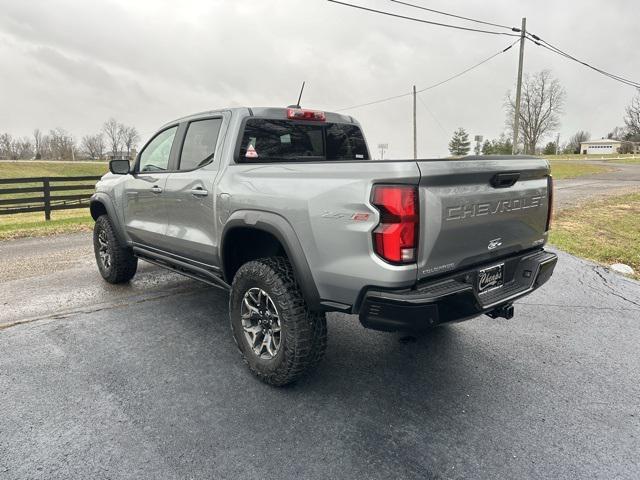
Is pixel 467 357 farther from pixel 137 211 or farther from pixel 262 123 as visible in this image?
pixel 137 211

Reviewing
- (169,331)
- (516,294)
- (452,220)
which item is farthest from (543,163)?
(169,331)

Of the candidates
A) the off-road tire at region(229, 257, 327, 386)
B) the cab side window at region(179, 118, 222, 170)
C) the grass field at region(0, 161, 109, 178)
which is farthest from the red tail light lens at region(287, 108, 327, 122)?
the grass field at region(0, 161, 109, 178)

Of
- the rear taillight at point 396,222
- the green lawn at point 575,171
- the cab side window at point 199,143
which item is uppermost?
the green lawn at point 575,171

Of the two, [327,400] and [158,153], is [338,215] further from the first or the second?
[158,153]

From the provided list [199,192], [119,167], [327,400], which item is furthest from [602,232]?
[119,167]

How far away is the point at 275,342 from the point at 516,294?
163 cm

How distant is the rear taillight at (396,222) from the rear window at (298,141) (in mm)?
1539

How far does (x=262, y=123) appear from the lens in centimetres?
351

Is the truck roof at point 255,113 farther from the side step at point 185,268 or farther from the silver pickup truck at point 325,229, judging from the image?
the side step at point 185,268

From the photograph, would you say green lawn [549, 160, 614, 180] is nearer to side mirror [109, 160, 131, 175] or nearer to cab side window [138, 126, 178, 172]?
cab side window [138, 126, 178, 172]

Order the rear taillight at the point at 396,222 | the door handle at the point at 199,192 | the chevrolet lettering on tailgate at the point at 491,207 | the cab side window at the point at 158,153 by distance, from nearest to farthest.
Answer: the rear taillight at the point at 396,222 < the chevrolet lettering on tailgate at the point at 491,207 < the door handle at the point at 199,192 < the cab side window at the point at 158,153

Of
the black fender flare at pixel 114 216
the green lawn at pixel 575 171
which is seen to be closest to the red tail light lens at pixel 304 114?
the black fender flare at pixel 114 216

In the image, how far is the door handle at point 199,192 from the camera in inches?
135

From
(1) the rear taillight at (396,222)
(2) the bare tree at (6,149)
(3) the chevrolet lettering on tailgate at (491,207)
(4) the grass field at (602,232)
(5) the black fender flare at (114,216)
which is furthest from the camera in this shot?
(2) the bare tree at (6,149)
